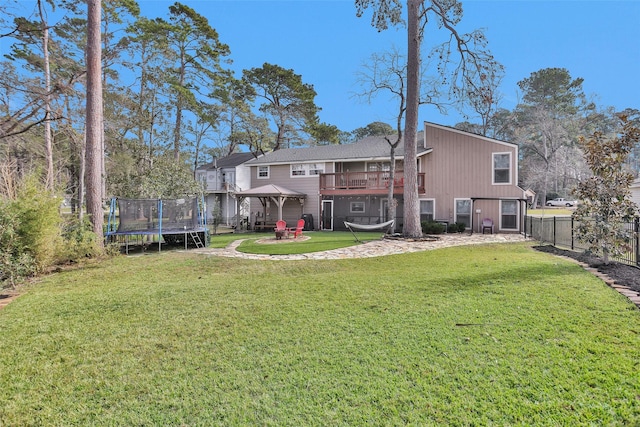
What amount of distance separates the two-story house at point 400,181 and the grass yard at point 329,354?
11.1m

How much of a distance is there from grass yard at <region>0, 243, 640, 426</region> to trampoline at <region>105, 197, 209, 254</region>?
5.57m

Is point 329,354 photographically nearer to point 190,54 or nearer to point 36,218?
point 36,218

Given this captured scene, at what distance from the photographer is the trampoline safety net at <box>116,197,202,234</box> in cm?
1095

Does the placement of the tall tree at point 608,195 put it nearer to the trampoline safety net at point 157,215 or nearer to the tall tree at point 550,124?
the trampoline safety net at point 157,215

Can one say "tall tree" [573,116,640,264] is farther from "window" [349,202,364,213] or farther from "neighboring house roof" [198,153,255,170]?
"neighboring house roof" [198,153,255,170]

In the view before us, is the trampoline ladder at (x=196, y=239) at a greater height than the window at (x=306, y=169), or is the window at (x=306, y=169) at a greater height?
the window at (x=306, y=169)

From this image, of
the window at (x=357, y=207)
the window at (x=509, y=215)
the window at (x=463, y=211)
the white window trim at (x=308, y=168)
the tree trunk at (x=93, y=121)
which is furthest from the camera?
the white window trim at (x=308, y=168)

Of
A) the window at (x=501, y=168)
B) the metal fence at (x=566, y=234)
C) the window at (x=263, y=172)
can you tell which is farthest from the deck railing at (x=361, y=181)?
the metal fence at (x=566, y=234)

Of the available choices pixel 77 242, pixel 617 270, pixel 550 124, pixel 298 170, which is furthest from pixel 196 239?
pixel 550 124

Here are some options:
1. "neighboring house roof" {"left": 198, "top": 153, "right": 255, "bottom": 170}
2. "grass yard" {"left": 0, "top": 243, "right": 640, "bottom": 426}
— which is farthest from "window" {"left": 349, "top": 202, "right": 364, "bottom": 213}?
"grass yard" {"left": 0, "top": 243, "right": 640, "bottom": 426}

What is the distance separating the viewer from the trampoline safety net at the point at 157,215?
1095 cm

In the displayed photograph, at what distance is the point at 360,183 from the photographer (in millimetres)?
17984

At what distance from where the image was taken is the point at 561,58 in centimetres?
3728

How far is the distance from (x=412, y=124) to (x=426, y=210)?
5.85 m
